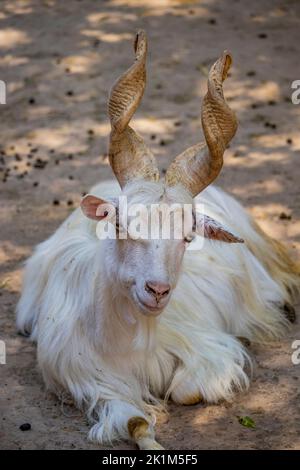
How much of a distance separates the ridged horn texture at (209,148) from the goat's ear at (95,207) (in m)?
0.36

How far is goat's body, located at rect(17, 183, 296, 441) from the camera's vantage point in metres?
5.66

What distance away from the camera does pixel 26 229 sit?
8.07m

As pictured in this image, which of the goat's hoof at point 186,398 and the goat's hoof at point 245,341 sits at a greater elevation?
the goat's hoof at point 186,398

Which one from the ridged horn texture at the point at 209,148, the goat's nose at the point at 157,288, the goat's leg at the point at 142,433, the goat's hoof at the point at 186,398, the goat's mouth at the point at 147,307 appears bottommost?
the goat's hoof at the point at 186,398

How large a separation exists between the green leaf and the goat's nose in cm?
97

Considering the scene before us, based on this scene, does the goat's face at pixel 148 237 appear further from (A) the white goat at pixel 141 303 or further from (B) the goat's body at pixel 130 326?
(B) the goat's body at pixel 130 326

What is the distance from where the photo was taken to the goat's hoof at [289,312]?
688 centimetres

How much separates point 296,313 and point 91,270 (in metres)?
1.73

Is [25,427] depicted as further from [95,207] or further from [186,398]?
[95,207]

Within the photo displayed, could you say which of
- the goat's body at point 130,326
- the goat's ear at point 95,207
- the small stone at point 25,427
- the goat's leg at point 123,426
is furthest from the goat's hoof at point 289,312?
the small stone at point 25,427

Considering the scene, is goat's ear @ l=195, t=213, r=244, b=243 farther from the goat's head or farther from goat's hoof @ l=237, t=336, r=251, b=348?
goat's hoof @ l=237, t=336, r=251, b=348

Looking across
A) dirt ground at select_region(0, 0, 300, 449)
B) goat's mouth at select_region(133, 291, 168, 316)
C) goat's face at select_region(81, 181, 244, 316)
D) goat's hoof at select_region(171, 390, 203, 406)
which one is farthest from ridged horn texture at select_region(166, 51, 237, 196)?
dirt ground at select_region(0, 0, 300, 449)

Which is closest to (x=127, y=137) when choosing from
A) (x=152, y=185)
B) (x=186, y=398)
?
(x=152, y=185)
